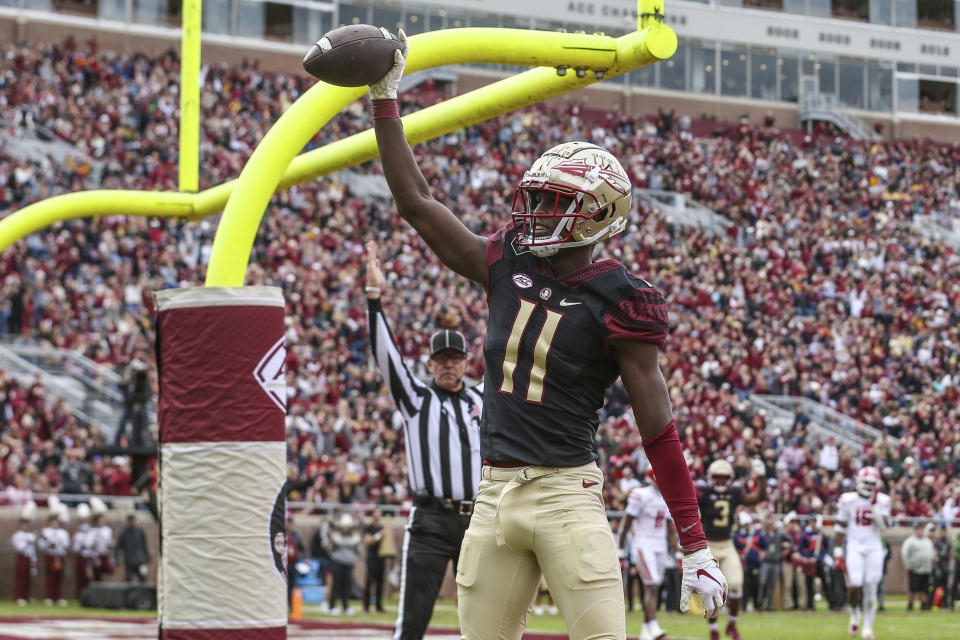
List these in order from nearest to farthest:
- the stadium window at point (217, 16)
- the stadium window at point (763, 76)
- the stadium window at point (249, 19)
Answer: the stadium window at point (217, 16)
the stadium window at point (249, 19)
the stadium window at point (763, 76)

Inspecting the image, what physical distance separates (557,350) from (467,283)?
63.7 ft

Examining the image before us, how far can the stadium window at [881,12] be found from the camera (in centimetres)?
3884

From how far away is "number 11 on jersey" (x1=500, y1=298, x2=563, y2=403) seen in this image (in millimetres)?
3705

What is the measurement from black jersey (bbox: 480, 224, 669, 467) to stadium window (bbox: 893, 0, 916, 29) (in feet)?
124

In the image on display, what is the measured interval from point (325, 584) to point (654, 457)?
43.2 ft

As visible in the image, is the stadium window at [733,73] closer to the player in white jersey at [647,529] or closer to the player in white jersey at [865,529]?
the player in white jersey at [865,529]

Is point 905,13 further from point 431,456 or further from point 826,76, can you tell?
point 431,456

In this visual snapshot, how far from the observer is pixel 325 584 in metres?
16.5

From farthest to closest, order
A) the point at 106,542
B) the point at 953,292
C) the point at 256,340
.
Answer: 1. the point at 953,292
2. the point at 106,542
3. the point at 256,340

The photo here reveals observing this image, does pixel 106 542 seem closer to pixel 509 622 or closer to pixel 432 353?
pixel 432 353

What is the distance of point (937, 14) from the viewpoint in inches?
1565

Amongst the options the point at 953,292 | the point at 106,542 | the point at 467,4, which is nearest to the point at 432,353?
the point at 106,542

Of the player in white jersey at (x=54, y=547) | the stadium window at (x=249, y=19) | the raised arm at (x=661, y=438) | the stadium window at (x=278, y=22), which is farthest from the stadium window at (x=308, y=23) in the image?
the raised arm at (x=661, y=438)

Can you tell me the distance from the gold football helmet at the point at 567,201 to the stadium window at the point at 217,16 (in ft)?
90.0
